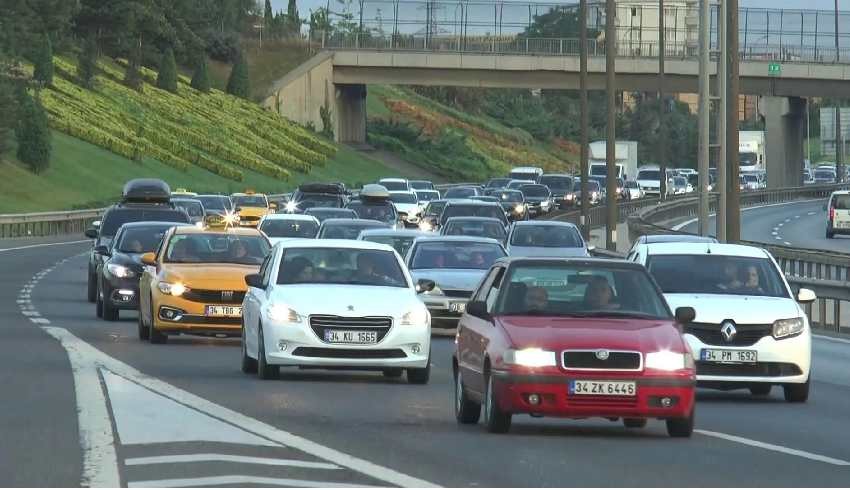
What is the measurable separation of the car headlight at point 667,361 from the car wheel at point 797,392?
17.1 ft

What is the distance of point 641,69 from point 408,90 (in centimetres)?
6402

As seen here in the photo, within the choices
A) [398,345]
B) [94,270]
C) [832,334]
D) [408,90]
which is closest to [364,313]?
[398,345]

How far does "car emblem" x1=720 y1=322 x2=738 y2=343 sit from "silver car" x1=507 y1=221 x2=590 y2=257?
60.7ft

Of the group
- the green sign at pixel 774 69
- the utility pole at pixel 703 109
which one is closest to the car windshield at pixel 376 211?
the utility pole at pixel 703 109

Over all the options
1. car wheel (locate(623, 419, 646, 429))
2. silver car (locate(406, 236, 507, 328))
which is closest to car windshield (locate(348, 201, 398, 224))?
silver car (locate(406, 236, 507, 328))

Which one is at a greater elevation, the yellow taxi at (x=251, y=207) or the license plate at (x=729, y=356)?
the license plate at (x=729, y=356)

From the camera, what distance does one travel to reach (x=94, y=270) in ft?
122

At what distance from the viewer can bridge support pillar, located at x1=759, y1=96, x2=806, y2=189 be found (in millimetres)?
123062

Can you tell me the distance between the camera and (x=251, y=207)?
64562mm

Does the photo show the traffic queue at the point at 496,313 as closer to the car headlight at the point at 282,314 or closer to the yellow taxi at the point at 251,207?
the car headlight at the point at 282,314

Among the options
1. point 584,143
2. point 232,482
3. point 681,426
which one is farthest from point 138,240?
point 584,143

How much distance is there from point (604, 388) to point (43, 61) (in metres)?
93.7

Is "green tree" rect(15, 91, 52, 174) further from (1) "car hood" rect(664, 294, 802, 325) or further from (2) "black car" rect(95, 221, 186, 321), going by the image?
(1) "car hood" rect(664, 294, 802, 325)

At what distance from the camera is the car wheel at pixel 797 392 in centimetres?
2105
